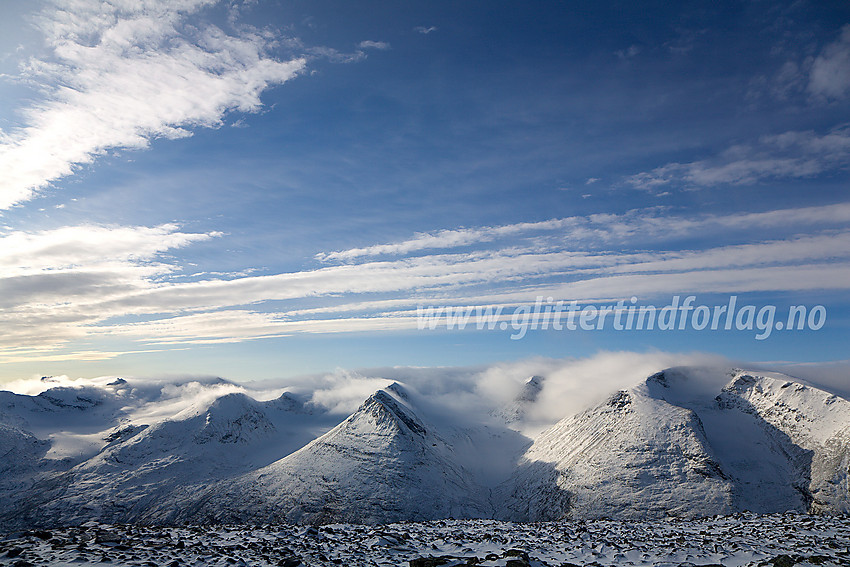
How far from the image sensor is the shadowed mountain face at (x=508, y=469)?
10562 centimetres

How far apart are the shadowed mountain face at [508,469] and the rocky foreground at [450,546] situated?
241 feet

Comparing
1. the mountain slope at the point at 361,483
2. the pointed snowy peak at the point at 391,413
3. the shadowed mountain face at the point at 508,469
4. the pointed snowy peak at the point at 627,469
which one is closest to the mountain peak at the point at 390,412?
the pointed snowy peak at the point at 391,413

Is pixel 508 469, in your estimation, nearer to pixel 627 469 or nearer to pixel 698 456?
pixel 627 469

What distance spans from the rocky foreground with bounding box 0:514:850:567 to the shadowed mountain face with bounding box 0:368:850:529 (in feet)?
241

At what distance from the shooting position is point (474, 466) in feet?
563

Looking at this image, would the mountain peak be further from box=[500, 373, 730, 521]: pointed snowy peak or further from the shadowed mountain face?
box=[500, 373, 730, 521]: pointed snowy peak

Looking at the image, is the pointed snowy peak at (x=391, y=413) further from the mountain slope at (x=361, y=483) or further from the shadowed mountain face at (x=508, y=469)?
the shadowed mountain face at (x=508, y=469)

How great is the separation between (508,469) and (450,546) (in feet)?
465

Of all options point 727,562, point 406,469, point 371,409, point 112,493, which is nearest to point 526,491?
point 406,469

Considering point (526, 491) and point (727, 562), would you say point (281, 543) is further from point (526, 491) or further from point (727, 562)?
point (526, 491)

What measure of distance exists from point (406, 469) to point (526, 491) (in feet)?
132

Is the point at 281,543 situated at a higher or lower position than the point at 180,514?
higher

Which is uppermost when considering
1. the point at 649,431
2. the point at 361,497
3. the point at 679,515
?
the point at 649,431

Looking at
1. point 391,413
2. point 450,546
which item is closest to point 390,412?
point 391,413
